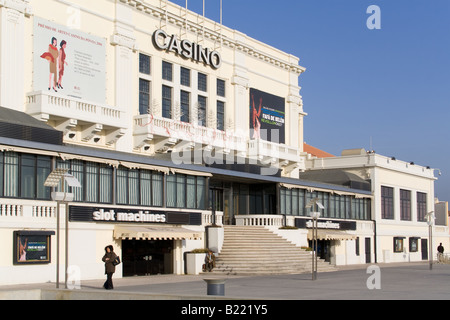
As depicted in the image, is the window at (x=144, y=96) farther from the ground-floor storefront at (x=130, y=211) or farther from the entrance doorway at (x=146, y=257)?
the entrance doorway at (x=146, y=257)

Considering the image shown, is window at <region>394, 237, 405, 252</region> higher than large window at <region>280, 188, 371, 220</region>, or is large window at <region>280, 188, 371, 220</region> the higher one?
large window at <region>280, 188, 371, 220</region>

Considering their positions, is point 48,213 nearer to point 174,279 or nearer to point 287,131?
point 174,279

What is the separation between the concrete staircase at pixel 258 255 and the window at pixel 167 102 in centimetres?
854

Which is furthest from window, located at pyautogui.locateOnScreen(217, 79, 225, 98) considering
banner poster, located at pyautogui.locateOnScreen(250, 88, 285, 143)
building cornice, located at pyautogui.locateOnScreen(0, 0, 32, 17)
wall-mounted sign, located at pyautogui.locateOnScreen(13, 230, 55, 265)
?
wall-mounted sign, located at pyautogui.locateOnScreen(13, 230, 55, 265)

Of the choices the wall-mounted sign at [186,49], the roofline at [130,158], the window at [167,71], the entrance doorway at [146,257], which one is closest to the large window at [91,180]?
the roofline at [130,158]

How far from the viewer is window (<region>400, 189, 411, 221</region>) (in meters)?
65.8

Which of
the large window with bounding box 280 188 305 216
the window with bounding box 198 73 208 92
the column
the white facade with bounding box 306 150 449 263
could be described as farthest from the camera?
the white facade with bounding box 306 150 449 263

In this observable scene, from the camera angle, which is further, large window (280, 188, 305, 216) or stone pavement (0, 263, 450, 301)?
large window (280, 188, 305, 216)

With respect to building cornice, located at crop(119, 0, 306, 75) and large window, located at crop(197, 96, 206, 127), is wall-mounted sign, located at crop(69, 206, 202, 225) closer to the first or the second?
large window, located at crop(197, 96, 206, 127)

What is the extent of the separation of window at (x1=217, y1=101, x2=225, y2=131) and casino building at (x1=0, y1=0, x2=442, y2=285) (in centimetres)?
13

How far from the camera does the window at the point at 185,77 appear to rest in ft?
153

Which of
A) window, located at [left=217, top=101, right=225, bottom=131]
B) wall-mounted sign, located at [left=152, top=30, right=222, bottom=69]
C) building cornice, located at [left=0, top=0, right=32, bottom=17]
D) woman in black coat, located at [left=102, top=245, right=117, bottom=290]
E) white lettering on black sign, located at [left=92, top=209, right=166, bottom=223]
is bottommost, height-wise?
woman in black coat, located at [left=102, top=245, right=117, bottom=290]

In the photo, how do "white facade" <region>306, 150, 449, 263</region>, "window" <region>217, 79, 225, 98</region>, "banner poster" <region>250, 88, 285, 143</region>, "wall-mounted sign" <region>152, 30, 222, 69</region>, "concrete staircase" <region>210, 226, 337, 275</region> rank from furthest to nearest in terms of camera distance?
"white facade" <region>306, 150, 449, 263</region>, "banner poster" <region>250, 88, 285, 143</region>, "window" <region>217, 79, 225, 98</region>, "wall-mounted sign" <region>152, 30, 222, 69</region>, "concrete staircase" <region>210, 226, 337, 275</region>

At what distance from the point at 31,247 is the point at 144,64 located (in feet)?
57.4
